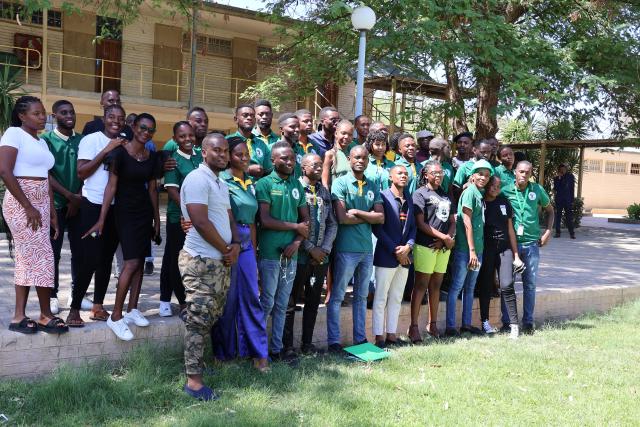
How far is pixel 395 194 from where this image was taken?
234 inches

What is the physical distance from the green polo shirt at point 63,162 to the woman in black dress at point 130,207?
1.95 ft

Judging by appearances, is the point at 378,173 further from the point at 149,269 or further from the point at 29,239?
the point at 149,269

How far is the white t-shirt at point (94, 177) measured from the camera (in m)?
4.98

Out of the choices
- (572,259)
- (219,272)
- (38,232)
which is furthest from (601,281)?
(38,232)

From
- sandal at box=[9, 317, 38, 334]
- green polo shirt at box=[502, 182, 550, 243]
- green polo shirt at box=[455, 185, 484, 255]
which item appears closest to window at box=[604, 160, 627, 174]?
green polo shirt at box=[502, 182, 550, 243]

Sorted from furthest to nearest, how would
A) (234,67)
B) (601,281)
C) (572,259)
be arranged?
(234,67) < (572,259) < (601,281)

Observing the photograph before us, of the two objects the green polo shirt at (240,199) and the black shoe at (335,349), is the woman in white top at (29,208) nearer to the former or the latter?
the green polo shirt at (240,199)

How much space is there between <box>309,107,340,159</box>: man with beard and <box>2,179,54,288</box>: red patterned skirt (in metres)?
2.81

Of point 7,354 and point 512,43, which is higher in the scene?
point 512,43

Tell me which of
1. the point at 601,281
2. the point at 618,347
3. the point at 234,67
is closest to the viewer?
the point at 618,347

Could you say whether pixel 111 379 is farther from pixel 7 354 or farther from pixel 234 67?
pixel 234 67

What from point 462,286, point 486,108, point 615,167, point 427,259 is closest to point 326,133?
point 427,259

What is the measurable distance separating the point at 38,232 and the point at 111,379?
47.8 inches

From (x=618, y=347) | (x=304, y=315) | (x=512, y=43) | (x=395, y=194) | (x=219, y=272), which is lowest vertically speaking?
(x=618, y=347)
